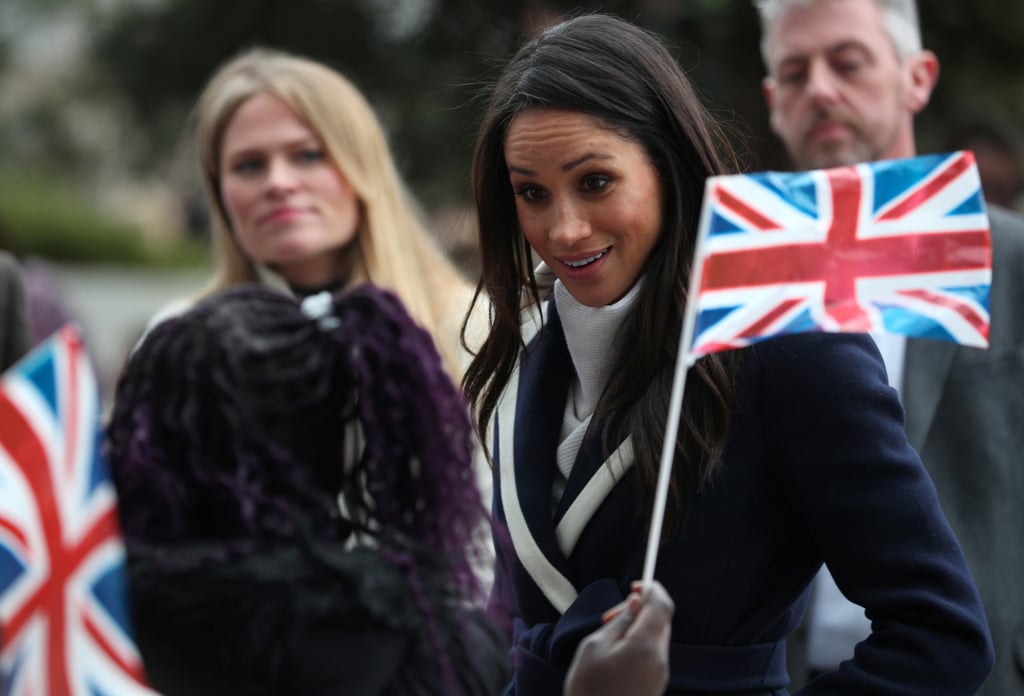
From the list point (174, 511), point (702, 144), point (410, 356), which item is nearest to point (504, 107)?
point (702, 144)

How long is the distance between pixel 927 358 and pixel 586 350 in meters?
1.29

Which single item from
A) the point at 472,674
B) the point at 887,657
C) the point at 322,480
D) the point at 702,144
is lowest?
the point at 887,657

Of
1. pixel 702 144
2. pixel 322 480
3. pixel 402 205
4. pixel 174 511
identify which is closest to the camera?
pixel 174 511

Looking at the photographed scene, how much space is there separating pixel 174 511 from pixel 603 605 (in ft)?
2.43

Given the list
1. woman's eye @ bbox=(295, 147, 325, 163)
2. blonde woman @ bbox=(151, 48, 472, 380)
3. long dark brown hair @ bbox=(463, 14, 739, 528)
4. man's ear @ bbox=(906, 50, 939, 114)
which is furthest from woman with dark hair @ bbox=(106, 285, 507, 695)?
man's ear @ bbox=(906, 50, 939, 114)

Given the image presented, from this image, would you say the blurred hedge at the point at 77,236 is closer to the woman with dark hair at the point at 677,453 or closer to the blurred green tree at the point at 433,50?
the blurred green tree at the point at 433,50

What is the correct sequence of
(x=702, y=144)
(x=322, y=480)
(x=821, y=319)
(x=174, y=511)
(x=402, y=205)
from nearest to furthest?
(x=174, y=511) → (x=322, y=480) → (x=821, y=319) → (x=702, y=144) → (x=402, y=205)

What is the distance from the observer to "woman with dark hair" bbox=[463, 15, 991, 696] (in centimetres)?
223

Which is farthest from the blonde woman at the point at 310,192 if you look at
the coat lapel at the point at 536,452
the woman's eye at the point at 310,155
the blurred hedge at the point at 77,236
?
the blurred hedge at the point at 77,236

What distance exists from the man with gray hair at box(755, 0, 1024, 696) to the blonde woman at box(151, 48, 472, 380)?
115 cm

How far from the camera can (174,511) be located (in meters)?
1.93

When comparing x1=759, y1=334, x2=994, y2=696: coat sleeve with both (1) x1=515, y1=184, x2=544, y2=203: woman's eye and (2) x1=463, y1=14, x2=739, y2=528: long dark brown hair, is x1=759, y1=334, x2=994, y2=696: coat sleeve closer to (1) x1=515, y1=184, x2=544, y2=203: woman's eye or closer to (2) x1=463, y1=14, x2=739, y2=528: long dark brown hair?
(2) x1=463, y1=14, x2=739, y2=528: long dark brown hair

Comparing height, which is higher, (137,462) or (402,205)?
(402,205)

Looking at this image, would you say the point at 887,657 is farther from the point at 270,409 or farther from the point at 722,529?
the point at 270,409
